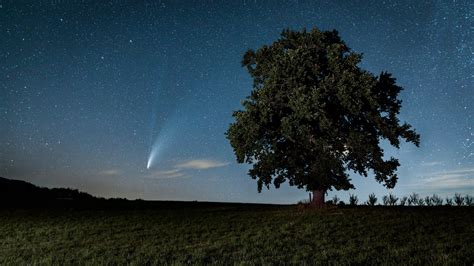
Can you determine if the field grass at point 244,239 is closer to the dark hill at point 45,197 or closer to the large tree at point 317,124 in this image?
the large tree at point 317,124

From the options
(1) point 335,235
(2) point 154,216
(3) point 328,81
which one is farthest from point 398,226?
(2) point 154,216

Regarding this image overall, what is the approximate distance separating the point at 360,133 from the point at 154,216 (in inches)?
597

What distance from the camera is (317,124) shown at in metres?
32.9

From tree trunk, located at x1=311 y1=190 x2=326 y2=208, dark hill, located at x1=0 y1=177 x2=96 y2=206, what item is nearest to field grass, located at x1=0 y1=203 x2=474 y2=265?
tree trunk, located at x1=311 y1=190 x2=326 y2=208

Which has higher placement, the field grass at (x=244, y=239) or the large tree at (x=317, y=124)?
the large tree at (x=317, y=124)

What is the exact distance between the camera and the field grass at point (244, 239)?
50.9 feet

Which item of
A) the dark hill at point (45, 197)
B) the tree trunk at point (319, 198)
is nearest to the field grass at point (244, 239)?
the tree trunk at point (319, 198)

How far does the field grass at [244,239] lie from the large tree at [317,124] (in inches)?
139

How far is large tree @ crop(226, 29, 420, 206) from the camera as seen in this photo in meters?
30.8

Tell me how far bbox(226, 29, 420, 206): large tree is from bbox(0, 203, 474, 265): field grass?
3532 millimetres

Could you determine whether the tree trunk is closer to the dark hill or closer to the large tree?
the large tree

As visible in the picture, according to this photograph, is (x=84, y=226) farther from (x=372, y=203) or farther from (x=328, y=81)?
(x=372, y=203)

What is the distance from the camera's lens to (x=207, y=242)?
1984 cm

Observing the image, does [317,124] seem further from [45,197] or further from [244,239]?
[45,197]
